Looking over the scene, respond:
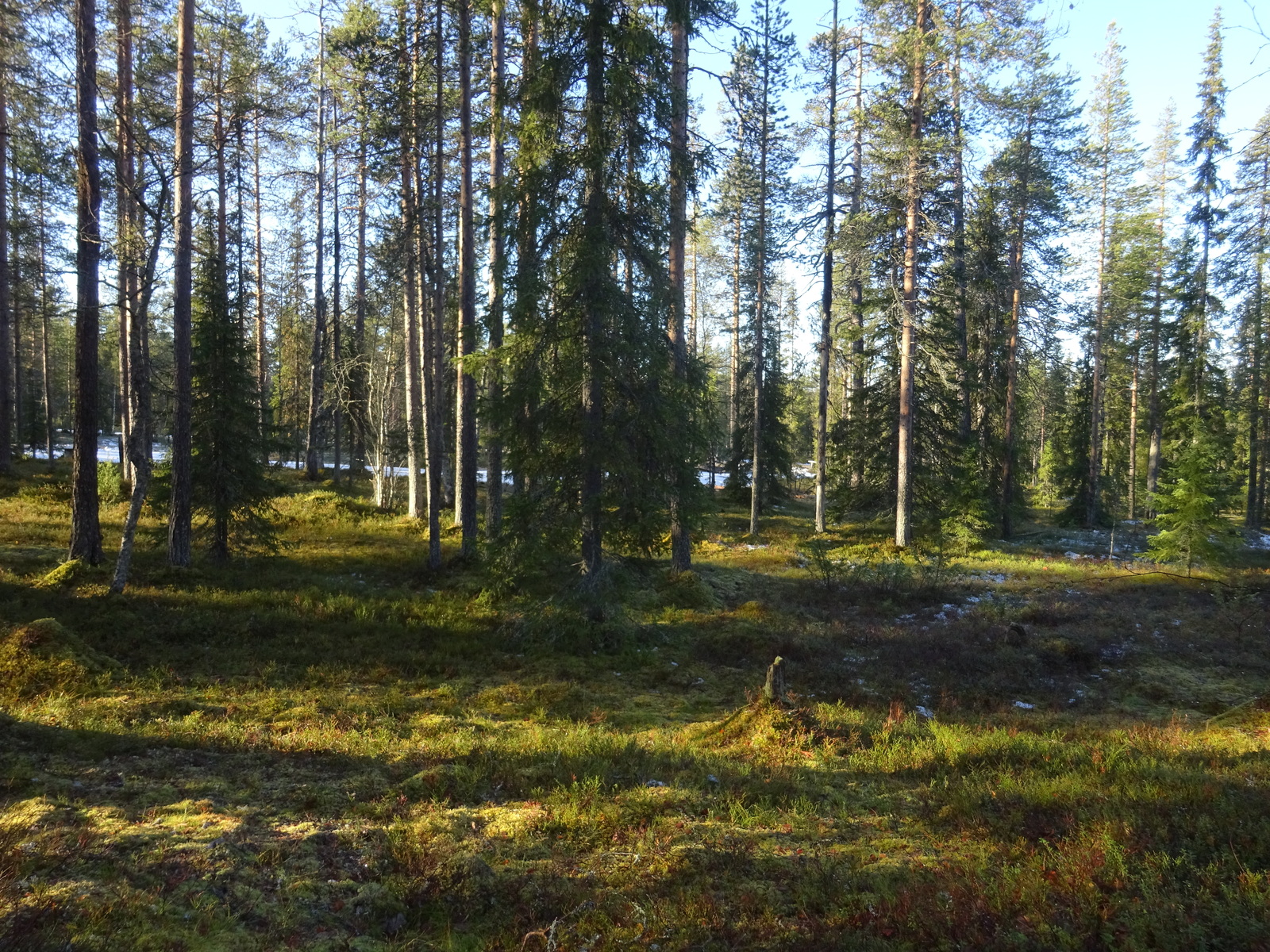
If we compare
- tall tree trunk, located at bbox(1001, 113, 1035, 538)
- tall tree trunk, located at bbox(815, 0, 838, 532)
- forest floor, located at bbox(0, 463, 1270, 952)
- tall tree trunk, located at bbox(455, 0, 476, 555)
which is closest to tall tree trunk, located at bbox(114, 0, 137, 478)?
forest floor, located at bbox(0, 463, 1270, 952)

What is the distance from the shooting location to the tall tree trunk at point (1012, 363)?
1037 inches

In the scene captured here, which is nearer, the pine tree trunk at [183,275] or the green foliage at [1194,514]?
the pine tree trunk at [183,275]

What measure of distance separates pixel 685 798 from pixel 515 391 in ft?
22.8

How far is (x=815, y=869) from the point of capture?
15.2ft

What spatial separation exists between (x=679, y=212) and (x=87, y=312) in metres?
11.9

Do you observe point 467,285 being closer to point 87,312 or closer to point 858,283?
point 87,312

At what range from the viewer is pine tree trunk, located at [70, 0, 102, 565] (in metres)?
12.1

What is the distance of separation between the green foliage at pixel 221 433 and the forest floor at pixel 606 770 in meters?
1.48

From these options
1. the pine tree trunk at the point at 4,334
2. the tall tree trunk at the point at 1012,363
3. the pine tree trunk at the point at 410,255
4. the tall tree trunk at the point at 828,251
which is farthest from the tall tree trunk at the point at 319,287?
the tall tree trunk at the point at 1012,363

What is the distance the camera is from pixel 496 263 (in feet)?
35.3

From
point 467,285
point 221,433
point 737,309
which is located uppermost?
point 737,309

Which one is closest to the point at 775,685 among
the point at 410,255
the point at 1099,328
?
the point at 410,255

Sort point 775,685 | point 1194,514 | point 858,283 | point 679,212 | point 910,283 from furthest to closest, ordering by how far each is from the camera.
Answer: point 858,283 → point 910,283 → point 1194,514 → point 679,212 → point 775,685

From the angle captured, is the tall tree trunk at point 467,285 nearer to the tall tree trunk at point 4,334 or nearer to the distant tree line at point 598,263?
the distant tree line at point 598,263
